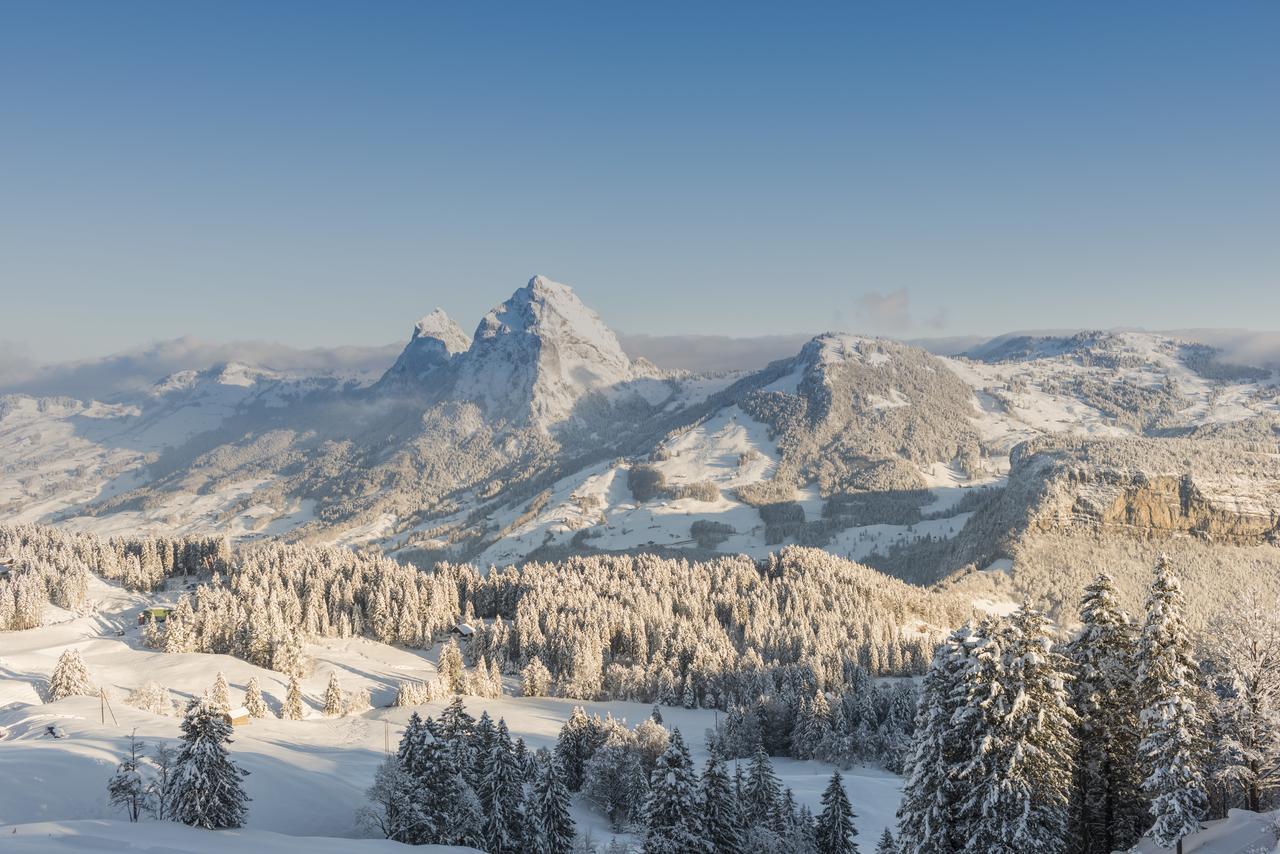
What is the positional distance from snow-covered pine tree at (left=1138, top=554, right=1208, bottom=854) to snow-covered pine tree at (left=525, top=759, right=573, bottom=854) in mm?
44685

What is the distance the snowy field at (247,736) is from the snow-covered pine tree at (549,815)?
872cm

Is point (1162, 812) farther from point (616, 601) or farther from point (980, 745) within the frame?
point (616, 601)

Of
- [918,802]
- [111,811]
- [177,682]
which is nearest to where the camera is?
[918,802]

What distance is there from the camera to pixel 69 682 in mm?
103000

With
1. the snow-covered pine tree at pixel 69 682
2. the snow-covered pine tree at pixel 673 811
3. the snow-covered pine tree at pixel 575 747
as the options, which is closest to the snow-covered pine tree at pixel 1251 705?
the snow-covered pine tree at pixel 673 811

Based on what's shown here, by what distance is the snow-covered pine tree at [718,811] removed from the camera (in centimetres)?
5269

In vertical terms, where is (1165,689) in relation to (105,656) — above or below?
above

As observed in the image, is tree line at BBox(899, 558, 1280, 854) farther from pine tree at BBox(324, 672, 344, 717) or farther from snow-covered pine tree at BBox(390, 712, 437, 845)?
pine tree at BBox(324, 672, 344, 717)

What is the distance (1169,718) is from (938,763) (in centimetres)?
1064

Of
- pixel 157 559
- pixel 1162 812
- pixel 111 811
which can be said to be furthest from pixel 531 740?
pixel 157 559

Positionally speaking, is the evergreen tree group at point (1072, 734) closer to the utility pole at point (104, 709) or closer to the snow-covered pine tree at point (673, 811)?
the snow-covered pine tree at point (673, 811)

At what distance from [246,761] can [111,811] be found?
652 inches

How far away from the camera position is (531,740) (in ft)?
354

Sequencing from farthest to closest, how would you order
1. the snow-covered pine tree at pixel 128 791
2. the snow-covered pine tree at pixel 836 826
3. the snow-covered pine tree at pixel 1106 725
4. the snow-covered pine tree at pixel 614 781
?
1. the snow-covered pine tree at pixel 614 781
2. the snow-covered pine tree at pixel 836 826
3. the snow-covered pine tree at pixel 128 791
4. the snow-covered pine tree at pixel 1106 725
